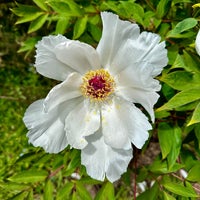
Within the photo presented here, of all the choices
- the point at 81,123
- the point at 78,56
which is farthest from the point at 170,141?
the point at 78,56

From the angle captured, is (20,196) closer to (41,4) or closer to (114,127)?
(114,127)

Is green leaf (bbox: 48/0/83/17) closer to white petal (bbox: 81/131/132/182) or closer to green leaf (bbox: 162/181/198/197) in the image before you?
white petal (bbox: 81/131/132/182)

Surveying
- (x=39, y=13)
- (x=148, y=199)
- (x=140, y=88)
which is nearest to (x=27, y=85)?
(x=39, y=13)

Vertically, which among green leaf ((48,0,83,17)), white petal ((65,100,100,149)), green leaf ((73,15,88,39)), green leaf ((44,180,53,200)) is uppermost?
green leaf ((48,0,83,17))

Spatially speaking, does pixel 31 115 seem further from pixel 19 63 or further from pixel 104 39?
pixel 19 63

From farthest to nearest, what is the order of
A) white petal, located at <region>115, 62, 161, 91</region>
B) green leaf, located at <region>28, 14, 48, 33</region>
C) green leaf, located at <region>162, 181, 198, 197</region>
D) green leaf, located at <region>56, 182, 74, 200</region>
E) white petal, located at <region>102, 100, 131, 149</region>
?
green leaf, located at <region>28, 14, 48, 33</region> < green leaf, located at <region>56, 182, 74, 200</region> < green leaf, located at <region>162, 181, 198, 197</region> < white petal, located at <region>102, 100, 131, 149</region> < white petal, located at <region>115, 62, 161, 91</region>

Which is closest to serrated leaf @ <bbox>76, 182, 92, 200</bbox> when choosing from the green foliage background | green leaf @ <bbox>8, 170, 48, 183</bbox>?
the green foliage background

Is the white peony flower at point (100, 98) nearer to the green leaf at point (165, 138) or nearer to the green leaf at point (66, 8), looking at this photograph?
the green leaf at point (165, 138)
